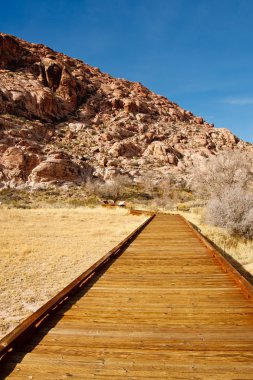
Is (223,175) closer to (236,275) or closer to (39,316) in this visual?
(236,275)

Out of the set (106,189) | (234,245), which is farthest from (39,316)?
(106,189)

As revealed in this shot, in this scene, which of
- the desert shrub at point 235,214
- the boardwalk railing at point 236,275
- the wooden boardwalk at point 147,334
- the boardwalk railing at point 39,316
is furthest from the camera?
the desert shrub at point 235,214

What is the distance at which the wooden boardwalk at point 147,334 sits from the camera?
2969mm

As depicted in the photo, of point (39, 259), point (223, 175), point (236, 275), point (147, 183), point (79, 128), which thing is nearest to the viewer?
point (236, 275)

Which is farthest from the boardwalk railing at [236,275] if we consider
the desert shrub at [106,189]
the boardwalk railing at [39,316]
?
the desert shrub at [106,189]

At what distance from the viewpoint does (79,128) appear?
69000 millimetres

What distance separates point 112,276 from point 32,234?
1034 centimetres

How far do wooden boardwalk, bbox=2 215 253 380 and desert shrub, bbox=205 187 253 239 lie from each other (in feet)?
30.9

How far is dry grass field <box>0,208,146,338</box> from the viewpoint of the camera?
6555mm

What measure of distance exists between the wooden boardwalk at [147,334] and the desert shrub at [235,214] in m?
9.42

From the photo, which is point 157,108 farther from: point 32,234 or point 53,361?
point 53,361

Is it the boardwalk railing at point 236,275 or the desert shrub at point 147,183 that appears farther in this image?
the desert shrub at point 147,183

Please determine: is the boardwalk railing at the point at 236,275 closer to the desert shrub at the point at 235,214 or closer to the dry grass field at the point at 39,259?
the dry grass field at the point at 39,259

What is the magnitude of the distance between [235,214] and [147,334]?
13176 mm
